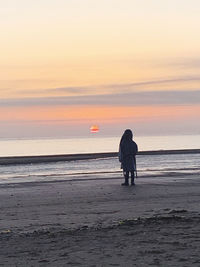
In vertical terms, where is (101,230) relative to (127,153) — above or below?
below

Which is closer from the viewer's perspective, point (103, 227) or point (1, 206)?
point (103, 227)

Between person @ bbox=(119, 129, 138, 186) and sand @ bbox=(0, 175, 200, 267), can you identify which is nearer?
sand @ bbox=(0, 175, 200, 267)

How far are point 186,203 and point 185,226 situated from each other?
4.81m

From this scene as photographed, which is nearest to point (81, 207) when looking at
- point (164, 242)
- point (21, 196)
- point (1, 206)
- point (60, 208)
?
point (60, 208)

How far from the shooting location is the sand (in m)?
8.37

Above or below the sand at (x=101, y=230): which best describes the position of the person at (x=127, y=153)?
above

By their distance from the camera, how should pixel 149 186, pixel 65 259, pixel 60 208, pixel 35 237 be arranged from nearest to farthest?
pixel 65 259 → pixel 35 237 → pixel 60 208 → pixel 149 186

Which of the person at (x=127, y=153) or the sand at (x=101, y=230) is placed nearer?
the sand at (x=101, y=230)

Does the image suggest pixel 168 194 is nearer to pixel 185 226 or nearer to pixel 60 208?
pixel 60 208

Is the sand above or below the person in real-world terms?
below

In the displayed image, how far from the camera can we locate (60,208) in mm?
14891

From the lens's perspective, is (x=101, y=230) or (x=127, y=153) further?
(x=127, y=153)

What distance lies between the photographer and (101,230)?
34.5 ft

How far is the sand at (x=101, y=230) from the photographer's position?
8.37 metres
